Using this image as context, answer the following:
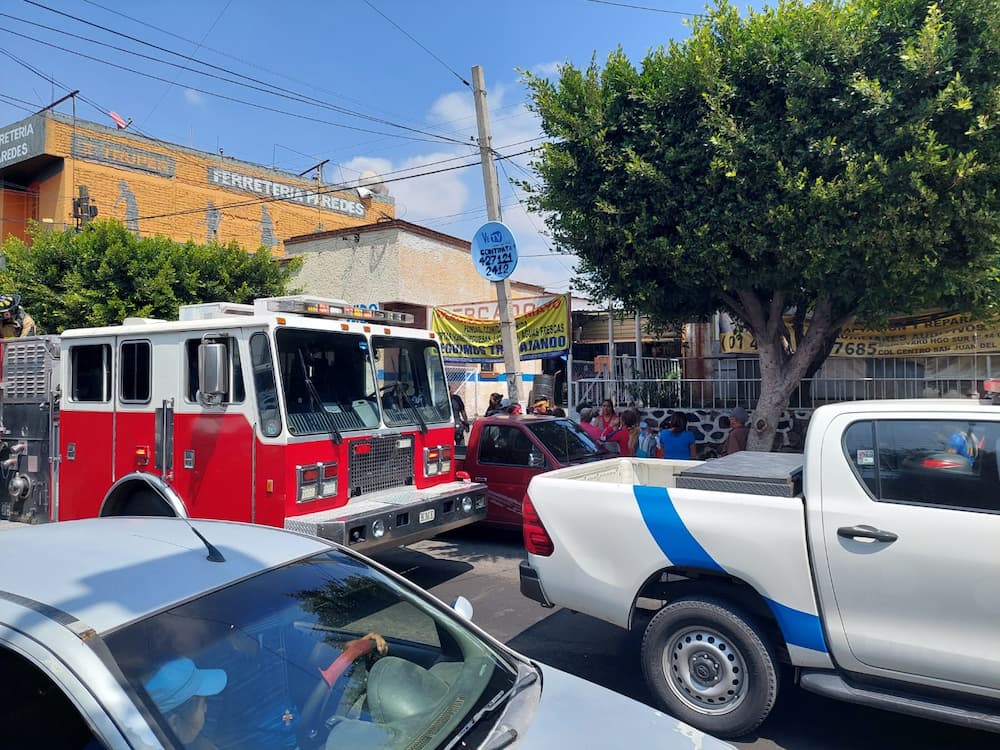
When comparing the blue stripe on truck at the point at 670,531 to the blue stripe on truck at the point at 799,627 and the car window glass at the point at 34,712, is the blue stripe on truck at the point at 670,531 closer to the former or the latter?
the blue stripe on truck at the point at 799,627

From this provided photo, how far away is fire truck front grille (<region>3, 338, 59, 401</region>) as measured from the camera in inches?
306

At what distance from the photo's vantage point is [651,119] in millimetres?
7652

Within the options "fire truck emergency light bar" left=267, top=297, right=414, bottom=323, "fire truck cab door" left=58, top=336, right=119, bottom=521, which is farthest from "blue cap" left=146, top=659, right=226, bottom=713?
"fire truck cab door" left=58, top=336, right=119, bottom=521

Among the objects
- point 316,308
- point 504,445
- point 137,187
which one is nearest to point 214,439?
point 316,308

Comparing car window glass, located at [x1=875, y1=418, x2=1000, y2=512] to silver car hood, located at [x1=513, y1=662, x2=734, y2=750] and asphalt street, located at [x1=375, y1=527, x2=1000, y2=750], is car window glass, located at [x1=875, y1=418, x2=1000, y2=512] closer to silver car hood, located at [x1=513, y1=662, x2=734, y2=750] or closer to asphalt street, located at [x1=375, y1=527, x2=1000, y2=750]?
asphalt street, located at [x1=375, y1=527, x2=1000, y2=750]

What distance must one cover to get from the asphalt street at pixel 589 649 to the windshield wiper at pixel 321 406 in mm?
1759

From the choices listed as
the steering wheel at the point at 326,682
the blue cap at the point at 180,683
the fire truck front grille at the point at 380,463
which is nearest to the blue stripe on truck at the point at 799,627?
the steering wheel at the point at 326,682

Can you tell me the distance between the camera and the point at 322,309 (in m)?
6.75

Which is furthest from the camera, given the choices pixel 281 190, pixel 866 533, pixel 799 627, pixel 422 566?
pixel 281 190

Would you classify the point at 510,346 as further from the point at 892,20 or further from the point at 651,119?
the point at 892,20

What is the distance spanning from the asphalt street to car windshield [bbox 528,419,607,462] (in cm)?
125

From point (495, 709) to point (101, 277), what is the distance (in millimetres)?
18124

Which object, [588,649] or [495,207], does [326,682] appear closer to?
[588,649]

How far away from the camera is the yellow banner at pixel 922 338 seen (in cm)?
935
